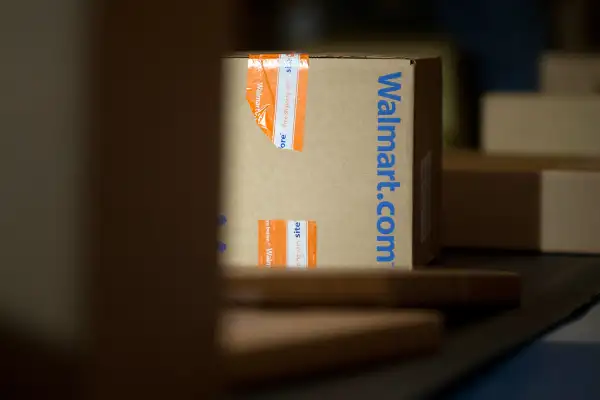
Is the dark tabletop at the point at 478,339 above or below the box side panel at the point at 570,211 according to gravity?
below

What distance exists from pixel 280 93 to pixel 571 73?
1.79 m

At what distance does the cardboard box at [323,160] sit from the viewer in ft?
4.34

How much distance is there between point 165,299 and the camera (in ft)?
1.78

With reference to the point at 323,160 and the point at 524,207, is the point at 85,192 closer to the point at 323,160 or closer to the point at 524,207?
the point at 323,160

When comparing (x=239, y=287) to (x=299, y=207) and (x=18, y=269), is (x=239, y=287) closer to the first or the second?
(x=299, y=207)

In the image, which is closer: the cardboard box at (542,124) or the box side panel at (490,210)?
the box side panel at (490,210)

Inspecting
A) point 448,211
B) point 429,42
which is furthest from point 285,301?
point 429,42

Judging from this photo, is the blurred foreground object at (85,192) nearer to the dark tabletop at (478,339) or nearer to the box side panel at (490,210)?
the dark tabletop at (478,339)

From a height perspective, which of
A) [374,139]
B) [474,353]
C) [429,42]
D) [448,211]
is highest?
[429,42]

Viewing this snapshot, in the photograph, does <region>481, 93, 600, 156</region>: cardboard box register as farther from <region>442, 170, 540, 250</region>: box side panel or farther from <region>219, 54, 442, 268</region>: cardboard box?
<region>219, 54, 442, 268</region>: cardboard box

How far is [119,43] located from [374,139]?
2.80ft

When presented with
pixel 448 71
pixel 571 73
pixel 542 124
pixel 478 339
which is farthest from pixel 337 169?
pixel 448 71

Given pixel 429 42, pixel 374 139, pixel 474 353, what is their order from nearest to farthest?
1. pixel 474 353
2. pixel 374 139
3. pixel 429 42

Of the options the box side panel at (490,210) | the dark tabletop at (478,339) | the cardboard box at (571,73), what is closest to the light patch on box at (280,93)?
the dark tabletop at (478,339)
